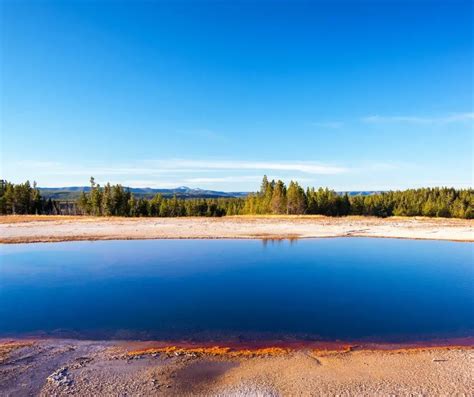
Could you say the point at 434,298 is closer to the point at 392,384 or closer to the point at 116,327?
Result: the point at 392,384

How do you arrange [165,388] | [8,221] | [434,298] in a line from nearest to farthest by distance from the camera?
1. [165,388]
2. [434,298]
3. [8,221]

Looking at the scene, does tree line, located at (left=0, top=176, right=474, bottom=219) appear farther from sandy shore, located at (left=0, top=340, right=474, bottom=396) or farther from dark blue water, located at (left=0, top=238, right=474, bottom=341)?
sandy shore, located at (left=0, top=340, right=474, bottom=396)

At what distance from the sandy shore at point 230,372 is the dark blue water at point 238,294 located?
1.57m

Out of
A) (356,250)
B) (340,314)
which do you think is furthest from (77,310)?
(356,250)

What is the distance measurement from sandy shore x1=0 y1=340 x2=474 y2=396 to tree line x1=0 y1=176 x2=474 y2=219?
7408cm

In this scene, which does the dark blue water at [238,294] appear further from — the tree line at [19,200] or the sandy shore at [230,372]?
the tree line at [19,200]

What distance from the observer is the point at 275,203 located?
8456 cm

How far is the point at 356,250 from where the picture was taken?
108 feet

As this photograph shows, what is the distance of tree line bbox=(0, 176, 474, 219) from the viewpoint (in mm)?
83375

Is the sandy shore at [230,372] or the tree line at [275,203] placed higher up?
the tree line at [275,203]

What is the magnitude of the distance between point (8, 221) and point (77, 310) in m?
49.8

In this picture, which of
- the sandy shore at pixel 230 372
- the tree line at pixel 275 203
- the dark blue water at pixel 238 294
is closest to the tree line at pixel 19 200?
the tree line at pixel 275 203

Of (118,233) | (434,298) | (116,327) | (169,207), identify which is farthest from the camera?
(169,207)

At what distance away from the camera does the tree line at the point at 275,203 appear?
274 feet
